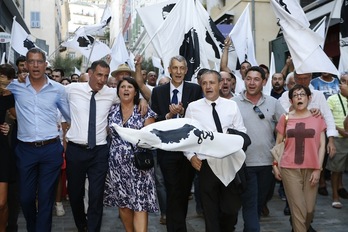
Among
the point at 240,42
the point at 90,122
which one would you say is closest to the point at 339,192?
the point at 240,42

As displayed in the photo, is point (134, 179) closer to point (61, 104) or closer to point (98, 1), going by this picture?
point (61, 104)

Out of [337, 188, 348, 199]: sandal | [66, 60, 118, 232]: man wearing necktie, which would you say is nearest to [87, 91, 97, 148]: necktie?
[66, 60, 118, 232]: man wearing necktie

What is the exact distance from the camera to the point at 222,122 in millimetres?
5605

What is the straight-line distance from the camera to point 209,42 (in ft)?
32.0

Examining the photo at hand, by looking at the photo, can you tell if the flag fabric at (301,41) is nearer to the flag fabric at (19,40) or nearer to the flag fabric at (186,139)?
the flag fabric at (186,139)

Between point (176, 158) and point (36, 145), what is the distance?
1.59m

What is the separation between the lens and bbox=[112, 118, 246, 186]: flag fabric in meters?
5.24

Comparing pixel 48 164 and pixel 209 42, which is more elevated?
pixel 209 42

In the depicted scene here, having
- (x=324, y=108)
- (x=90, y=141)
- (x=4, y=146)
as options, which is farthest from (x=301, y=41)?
(x=4, y=146)

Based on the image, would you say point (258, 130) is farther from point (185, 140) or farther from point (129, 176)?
point (129, 176)

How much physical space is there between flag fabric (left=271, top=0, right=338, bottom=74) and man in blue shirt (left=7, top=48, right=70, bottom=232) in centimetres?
372

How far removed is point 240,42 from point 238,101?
16.8 ft

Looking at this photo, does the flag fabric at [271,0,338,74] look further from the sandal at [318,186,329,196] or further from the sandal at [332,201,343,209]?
the sandal at [318,186,329,196]

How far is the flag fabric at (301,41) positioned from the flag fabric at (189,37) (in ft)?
4.64
